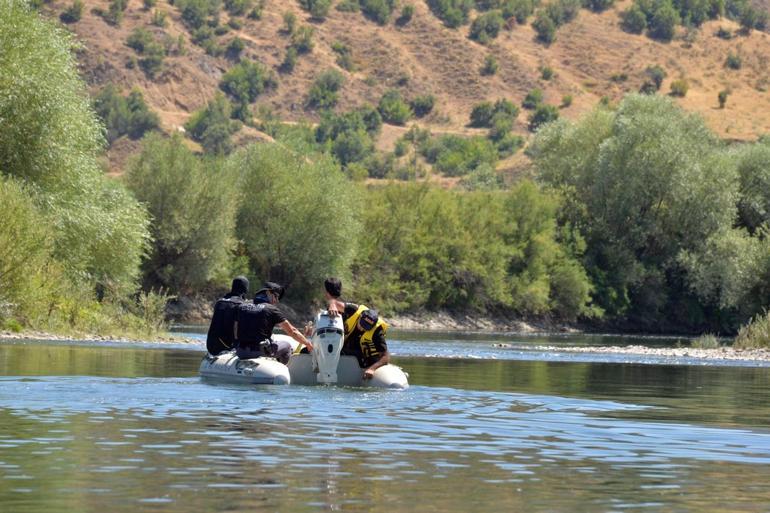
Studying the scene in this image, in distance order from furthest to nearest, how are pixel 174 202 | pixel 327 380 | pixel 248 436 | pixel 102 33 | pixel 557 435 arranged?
pixel 102 33
pixel 174 202
pixel 327 380
pixel 557 435
pixel 248 436

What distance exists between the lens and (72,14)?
17812cm

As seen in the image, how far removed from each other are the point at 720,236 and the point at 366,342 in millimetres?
64408

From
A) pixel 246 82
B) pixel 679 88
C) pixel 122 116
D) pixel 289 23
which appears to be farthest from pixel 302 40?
pixel 679 88

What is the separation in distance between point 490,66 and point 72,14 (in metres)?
49.1

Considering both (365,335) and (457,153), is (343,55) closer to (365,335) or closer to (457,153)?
(457,153)

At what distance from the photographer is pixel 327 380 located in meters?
28.6

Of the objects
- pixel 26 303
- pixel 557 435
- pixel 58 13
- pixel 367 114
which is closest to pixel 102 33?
pixel 58 13

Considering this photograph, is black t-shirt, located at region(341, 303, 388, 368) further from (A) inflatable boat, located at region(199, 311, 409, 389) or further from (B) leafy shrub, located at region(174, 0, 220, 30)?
(B) leafy shrub, located at region(174, 0, 220, 30)

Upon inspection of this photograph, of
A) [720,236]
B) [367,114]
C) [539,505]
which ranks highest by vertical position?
[367,114]

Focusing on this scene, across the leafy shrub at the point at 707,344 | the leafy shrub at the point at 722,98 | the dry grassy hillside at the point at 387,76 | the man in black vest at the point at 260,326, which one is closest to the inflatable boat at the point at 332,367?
the man in black vest at the point at 260,326

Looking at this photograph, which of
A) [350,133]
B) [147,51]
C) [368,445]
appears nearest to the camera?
[368,445]

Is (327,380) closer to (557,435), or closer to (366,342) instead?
(366,342)

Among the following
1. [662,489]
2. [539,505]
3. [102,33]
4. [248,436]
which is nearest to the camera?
[539,505]

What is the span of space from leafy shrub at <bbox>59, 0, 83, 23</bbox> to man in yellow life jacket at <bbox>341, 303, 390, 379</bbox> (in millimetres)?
153971
